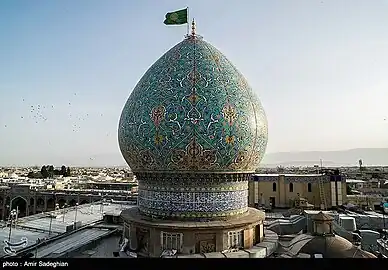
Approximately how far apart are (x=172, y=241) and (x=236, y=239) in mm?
876

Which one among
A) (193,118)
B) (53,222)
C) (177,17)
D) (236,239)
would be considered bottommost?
(53,222)

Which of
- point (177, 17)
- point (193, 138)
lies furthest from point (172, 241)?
point (177, 17)

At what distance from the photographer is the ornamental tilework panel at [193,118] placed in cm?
491

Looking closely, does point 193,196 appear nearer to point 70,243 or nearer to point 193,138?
point 193,138

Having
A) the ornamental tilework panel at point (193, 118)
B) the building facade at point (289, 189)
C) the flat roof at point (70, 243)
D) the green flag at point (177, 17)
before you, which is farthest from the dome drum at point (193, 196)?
the building facade at point (289, 189)

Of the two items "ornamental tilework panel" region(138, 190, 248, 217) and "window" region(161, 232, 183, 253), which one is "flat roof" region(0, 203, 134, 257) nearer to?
"ornamental tilework panel" region(138, 190, 248, 217)

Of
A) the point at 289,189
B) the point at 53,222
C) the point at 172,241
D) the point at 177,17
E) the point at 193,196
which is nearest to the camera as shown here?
the point at 172,241

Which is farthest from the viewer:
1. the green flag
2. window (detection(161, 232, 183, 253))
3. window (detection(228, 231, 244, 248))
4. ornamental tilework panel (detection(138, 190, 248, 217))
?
the green flag

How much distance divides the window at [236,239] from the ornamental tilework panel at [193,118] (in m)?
0.88

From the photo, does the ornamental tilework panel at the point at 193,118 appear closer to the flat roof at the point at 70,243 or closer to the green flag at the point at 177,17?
the green flag at the point at 177,17

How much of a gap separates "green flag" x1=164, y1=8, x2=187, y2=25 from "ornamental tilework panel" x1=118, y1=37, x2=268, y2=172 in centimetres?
38

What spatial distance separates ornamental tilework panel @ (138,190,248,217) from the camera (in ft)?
16.4

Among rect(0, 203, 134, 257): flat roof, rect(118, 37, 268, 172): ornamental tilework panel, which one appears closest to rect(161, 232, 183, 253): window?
rect(118, 37, 268, 172): ornamental tilework panel

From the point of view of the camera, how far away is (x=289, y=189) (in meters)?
12.6
